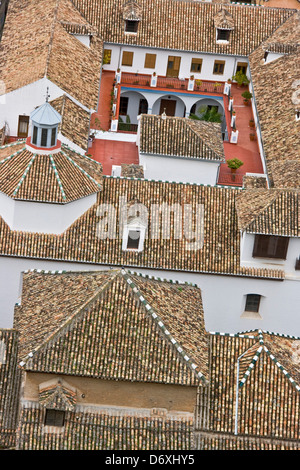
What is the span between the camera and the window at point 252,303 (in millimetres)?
57000

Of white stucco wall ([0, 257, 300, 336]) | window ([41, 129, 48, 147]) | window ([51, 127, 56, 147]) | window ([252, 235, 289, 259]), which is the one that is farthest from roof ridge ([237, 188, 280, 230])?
window ([41, 129, 48, 147])

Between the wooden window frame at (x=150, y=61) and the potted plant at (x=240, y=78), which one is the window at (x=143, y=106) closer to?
the wooden window frame at (x=150, y=61)

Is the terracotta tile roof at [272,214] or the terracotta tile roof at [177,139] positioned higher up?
the terracotta tile roof at [177,139]

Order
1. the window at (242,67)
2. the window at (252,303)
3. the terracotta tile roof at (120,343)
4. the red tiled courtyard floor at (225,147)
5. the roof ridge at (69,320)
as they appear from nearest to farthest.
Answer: the roof ridge at (69,320) < the terracotta tile roof at (120,343) < the window at (252,303) < the red tiled courtyard floor at (225,147) < the window at (242,67)

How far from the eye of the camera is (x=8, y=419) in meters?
44.6

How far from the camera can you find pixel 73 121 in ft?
212

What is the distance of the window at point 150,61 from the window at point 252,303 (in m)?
30.3

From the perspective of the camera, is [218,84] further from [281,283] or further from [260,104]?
[281,283]

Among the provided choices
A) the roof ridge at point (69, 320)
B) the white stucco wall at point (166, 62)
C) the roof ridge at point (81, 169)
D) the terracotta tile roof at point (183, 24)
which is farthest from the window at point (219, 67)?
the roof ridge at point (69, 320)

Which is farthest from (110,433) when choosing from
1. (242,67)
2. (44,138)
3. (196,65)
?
(242,67)

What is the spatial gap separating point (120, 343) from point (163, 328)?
6.55 feet

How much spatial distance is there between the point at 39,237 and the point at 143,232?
18.7ft

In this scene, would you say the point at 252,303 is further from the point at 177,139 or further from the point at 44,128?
the point at 44,128

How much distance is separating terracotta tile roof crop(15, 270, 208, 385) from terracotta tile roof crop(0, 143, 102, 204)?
10854mm
